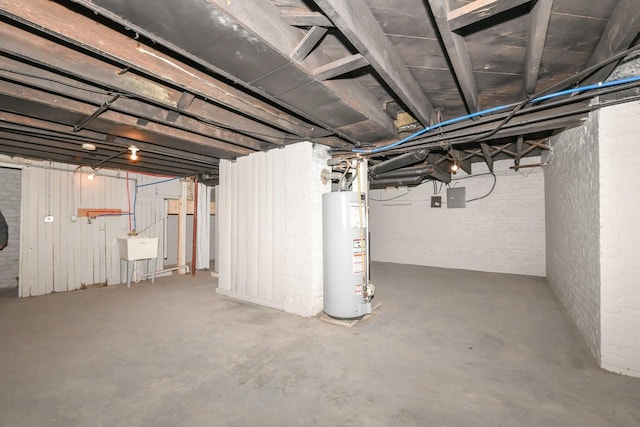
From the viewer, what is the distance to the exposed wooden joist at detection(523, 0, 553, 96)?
1294mm

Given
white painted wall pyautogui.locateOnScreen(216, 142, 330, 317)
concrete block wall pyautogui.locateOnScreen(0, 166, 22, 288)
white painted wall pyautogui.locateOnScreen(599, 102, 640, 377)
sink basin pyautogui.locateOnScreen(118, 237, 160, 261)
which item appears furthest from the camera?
concrete block wall pyautogui.locateOnScreen(0, 166, 22, 288)

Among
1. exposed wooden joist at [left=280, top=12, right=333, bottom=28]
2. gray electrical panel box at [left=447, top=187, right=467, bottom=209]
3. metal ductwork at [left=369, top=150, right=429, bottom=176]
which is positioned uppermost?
exposed wooden joist at [left=280, top=12, right=333, bottom=28]

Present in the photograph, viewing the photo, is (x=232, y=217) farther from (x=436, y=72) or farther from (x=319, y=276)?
(x=436, y=72)

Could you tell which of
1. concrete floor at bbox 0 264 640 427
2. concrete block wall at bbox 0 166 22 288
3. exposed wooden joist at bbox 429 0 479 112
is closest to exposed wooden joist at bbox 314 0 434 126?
exposed wooden joist at bbox 429 0 479 112

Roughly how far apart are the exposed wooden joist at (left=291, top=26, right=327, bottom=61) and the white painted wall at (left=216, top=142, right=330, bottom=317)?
1.67 metres

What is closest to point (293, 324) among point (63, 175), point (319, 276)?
point (319, 276)

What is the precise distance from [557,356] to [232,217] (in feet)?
13.2

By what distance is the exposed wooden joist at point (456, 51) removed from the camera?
1.28 metres

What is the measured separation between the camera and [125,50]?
1662 mm

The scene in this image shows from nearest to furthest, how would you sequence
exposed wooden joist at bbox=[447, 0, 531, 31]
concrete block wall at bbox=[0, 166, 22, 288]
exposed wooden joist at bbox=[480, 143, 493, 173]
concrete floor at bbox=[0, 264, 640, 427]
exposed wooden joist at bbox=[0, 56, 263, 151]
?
exposed wooden joist at bbox=[447, 0, 531, 31] → concrete floor at bbox=[0, 264, 640, 427] → exposed wooden joist at bbox=[0, 56, 263, 151] → exposed wooden joist at bbox=[480, 143, 493, 173] → concrete block wall at bbox=[0, 166, 22, 288]

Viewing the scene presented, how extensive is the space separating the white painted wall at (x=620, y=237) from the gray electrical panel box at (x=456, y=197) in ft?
13.7

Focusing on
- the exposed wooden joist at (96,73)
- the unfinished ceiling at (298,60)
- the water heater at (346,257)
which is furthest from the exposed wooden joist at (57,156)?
the water heater at (346,257)

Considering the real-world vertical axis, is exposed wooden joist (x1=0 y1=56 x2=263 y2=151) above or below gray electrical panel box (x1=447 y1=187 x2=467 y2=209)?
above

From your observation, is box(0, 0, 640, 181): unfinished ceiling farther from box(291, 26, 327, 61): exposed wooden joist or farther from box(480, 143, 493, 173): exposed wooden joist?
box(480, 143, 493, 173): exposed wooden joist
